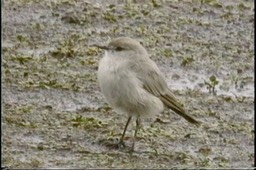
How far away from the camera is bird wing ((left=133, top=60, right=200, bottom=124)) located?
11852 mm

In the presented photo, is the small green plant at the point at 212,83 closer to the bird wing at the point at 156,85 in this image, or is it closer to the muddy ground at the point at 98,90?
the muddy ground at the point at 98,90

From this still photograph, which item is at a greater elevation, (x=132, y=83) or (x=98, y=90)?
(x=132, y=83)

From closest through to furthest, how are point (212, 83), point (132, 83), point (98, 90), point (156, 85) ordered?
point (132, 83)
point (156, 85)
point (98, 90)
point (212, 83)

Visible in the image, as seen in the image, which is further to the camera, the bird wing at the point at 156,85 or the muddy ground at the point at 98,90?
the bird wing at the point at 156,85

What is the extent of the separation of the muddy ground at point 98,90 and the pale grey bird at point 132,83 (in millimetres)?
396

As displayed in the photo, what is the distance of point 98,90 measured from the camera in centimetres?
1366

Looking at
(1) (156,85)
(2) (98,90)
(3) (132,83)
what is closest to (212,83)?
(2) (98,90)

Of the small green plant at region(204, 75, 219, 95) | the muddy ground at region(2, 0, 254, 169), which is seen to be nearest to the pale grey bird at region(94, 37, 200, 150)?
the muddy ground at region(2, 0, 254, 169)

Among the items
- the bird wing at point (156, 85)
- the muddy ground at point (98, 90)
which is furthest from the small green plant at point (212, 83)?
the bird wing at point (156, 85)

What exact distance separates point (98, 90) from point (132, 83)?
2059 mm

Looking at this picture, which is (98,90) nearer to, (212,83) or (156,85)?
(212,83)

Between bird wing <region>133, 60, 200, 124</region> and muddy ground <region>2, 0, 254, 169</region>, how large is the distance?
1.13 ft

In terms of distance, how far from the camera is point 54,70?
14172 mm

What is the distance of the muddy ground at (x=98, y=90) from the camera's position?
11688 millimetres
